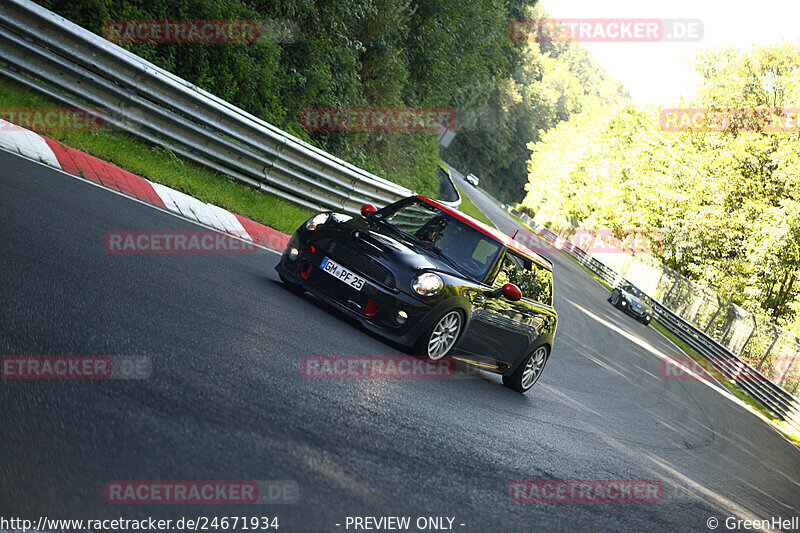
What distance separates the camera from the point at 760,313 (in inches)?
1363

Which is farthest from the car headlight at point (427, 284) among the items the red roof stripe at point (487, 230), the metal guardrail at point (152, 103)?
the metal guardrail at point (152, 103)

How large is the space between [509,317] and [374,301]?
1.89 m

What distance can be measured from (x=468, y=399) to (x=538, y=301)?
2517 mm

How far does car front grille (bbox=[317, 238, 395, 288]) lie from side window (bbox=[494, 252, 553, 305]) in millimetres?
1556

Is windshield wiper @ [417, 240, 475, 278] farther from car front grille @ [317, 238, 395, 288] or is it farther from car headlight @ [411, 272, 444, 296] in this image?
→ car front grille @ [317, 238, 395, 288]

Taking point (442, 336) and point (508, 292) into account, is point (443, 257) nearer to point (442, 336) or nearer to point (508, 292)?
point (508, 292)

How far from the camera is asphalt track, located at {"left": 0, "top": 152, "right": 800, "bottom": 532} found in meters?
3.17

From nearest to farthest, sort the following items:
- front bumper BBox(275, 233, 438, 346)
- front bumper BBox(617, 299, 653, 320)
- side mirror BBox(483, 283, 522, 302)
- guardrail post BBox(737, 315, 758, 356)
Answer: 1. front bumper BBox(275, 233, 438, 346)
2. side mirror BBox(483, 283, 522, 302)
3. guardrail post BBox(737, 315, 758, 356)
4. front bumper BBox(617, 299, 653, 320)

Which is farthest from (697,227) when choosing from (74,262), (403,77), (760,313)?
(74,262)

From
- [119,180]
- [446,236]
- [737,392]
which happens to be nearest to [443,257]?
[446,236]

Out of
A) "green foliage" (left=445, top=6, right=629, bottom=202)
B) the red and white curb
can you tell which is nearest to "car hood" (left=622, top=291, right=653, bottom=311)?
the red and white curb

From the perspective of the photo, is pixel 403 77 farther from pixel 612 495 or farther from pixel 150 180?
pixel 612 495

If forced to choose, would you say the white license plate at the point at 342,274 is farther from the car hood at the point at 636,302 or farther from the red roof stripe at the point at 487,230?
the car hood at the point at 636,302

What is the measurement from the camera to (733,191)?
37.5 meters
